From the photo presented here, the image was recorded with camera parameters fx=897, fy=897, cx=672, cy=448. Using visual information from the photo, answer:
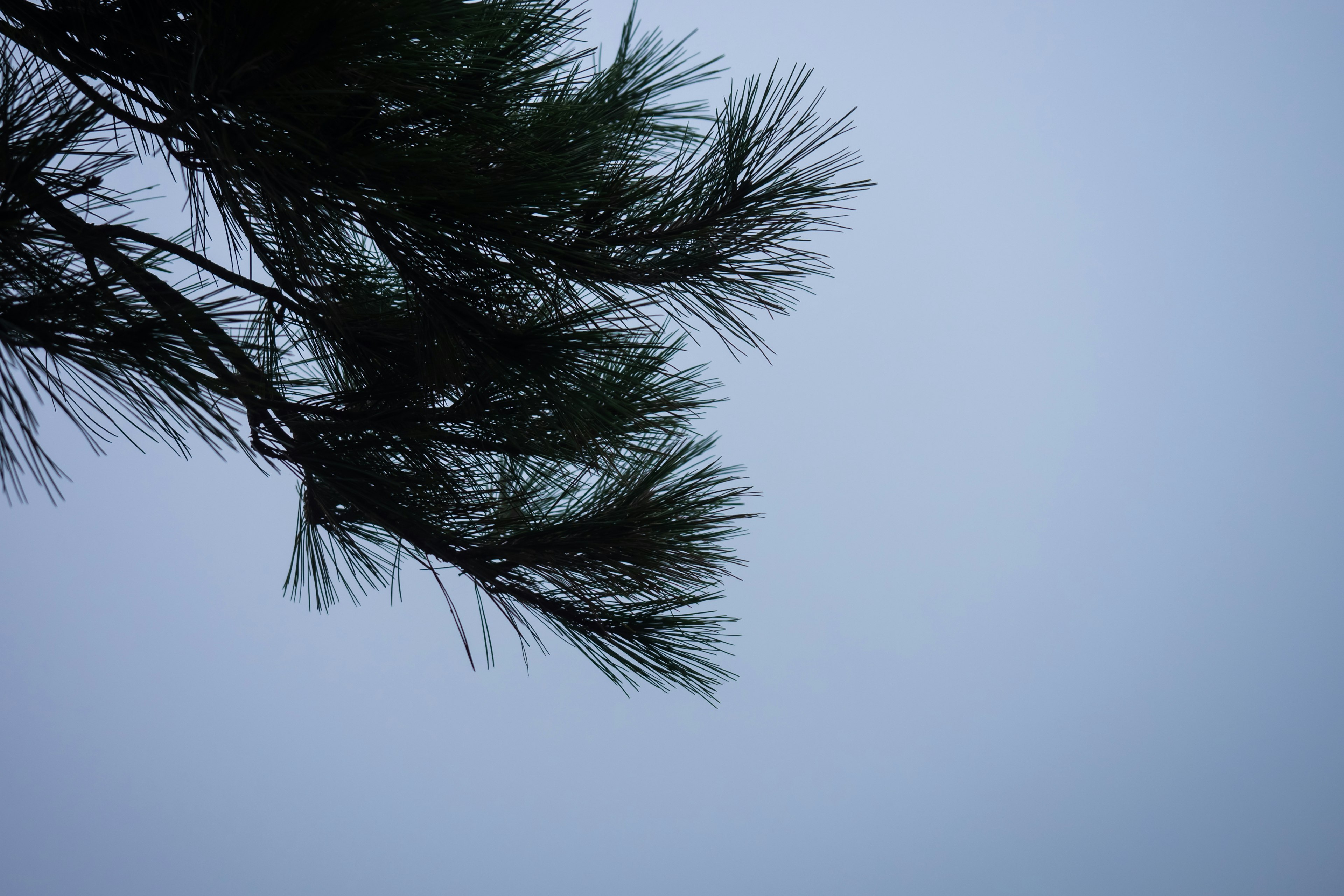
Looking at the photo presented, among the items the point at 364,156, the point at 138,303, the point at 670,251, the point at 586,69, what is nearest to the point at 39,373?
the point at 138,303

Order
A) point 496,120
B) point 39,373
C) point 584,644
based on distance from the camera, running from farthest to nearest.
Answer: point 584,644
point 496,120
point 39,373

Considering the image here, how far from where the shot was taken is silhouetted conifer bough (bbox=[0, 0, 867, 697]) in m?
0.42

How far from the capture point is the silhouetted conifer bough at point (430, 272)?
42 cm

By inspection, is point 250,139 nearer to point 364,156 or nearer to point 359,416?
point 364,156

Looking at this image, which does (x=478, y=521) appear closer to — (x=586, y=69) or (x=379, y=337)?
(x=379, y=337)

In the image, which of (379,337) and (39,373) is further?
(379,337)

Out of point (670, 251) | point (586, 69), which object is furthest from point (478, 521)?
point (586, 69)

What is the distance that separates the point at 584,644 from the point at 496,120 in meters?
0.37

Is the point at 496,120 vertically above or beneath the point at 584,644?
above

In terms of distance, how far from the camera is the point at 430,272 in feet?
1.86

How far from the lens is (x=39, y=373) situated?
42 cm

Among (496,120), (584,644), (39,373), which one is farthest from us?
(584,644)

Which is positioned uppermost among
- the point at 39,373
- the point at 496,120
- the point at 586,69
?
the point at 586,69

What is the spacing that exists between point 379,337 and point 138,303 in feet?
0.69
